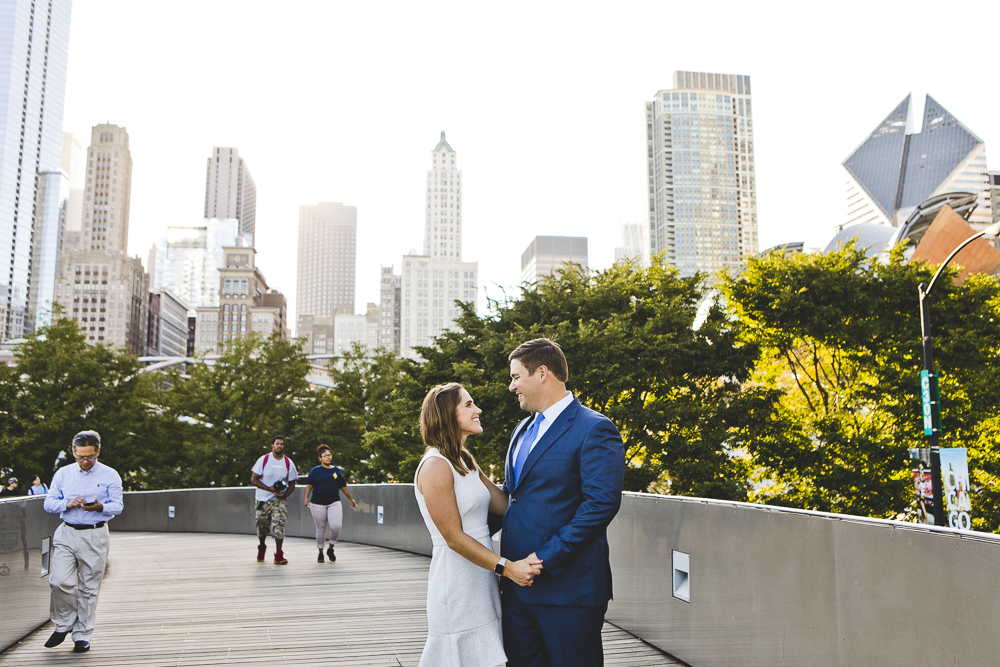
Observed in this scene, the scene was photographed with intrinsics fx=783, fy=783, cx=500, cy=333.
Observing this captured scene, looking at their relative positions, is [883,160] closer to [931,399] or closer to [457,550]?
[931,399]

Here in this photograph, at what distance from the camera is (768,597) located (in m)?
4.75

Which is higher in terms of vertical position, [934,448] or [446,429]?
[446,429]

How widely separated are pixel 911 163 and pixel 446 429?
541ft

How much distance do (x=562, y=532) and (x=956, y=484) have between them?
14.4 metres

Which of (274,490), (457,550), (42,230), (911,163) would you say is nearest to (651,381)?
(274,490)

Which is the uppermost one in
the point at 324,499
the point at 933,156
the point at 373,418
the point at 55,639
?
the point at 933,156

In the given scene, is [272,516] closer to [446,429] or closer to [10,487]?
[446,429]

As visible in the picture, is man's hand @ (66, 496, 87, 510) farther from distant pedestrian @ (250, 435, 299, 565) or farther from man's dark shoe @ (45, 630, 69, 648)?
distant pedestrian @ (250, 435, 299, 565)

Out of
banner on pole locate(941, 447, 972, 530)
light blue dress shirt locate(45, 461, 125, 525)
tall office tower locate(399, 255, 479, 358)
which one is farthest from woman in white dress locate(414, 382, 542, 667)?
tall office tower locate(399, 255, 479, 358)

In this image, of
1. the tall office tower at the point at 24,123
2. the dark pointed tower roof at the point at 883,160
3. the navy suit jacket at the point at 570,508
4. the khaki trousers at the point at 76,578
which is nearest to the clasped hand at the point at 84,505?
the khaki trousers at the point at 76,578

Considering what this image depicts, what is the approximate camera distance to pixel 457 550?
3305 millimetres

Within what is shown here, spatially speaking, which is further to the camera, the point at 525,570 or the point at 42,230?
the point at 42,230

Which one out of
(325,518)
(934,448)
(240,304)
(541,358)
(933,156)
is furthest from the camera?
(240,304)

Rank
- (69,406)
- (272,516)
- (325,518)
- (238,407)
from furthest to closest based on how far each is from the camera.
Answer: (238,407), (69,406), (325,518), (272,516)
